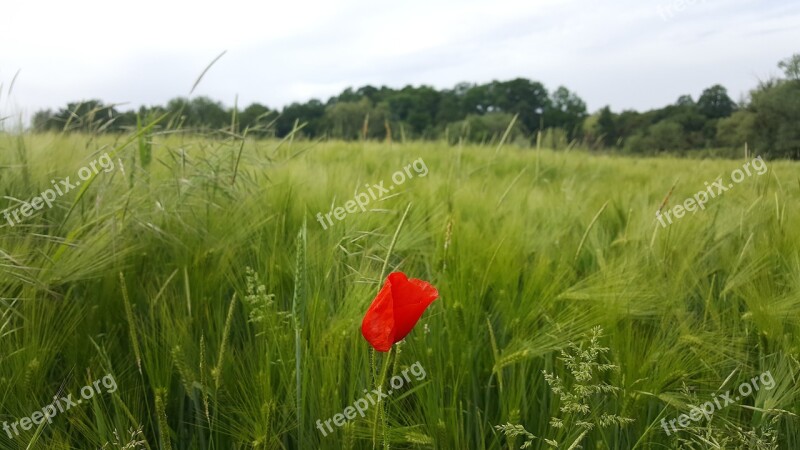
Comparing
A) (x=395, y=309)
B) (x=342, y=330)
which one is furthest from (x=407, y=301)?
(x=342, y=330)

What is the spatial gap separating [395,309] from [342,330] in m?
0.37

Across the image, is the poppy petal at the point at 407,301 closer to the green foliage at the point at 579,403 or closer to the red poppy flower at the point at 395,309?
the red poppy flower at the point at 395,309

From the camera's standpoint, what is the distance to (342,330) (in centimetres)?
98

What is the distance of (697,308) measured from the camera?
1.35m

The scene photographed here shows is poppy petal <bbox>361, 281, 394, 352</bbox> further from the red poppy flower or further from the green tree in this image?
the green tree

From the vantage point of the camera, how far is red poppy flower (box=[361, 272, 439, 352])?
639mm

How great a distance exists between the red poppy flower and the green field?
3.8 inches

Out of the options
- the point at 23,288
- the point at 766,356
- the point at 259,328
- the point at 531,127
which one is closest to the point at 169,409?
the point at 259,328

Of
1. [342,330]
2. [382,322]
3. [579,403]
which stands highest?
Answer: [382,322]

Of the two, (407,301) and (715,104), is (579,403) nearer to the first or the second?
(407,301)

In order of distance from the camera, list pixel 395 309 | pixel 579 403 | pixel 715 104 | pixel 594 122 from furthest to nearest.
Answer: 1. pixel 594 122
2. pixel 715 104
3. pixel 579 403
4. pixel 395 309

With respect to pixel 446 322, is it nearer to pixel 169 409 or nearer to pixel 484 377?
pixel 484 377

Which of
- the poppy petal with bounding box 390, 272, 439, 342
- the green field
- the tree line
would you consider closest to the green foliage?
the green field

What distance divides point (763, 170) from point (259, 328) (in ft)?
6.07
